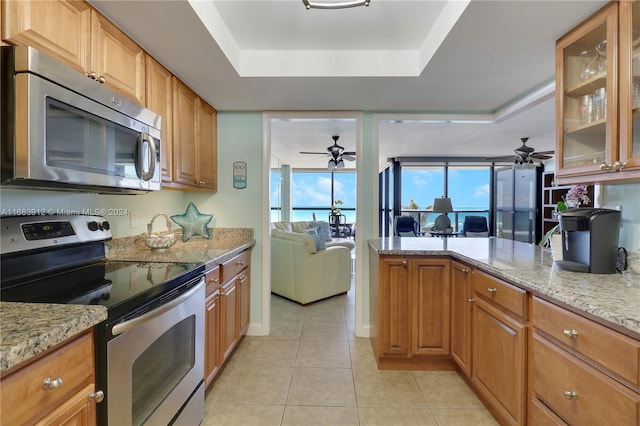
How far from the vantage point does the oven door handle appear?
1030 mm

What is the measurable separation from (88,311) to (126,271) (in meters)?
0.61

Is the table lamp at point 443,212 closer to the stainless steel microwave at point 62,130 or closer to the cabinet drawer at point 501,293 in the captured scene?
the cabinet drawer at point 501,293

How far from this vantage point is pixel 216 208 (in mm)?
2939

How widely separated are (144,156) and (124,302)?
0.81 m

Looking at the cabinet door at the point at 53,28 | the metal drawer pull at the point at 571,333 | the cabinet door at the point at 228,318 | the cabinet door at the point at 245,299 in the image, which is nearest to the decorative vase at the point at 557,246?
the metal drawer pull at the point at 571,333

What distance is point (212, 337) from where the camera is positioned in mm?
1963

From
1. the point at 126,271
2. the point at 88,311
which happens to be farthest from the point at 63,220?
the point at 88,311

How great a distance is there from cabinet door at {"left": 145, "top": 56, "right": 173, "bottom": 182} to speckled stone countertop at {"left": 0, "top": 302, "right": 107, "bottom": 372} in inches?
46.8

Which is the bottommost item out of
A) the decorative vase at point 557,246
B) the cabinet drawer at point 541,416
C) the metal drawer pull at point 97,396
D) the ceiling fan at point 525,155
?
the cabinet drawer at point 541,416

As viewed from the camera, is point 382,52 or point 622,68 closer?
point 622,68

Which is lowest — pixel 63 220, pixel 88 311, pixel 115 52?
pixel 88 311

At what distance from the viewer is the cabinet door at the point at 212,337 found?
1.88 metres

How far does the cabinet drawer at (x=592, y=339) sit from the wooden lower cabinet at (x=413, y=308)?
926 millimetres

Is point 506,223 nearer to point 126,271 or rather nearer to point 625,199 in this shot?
point 625,199
